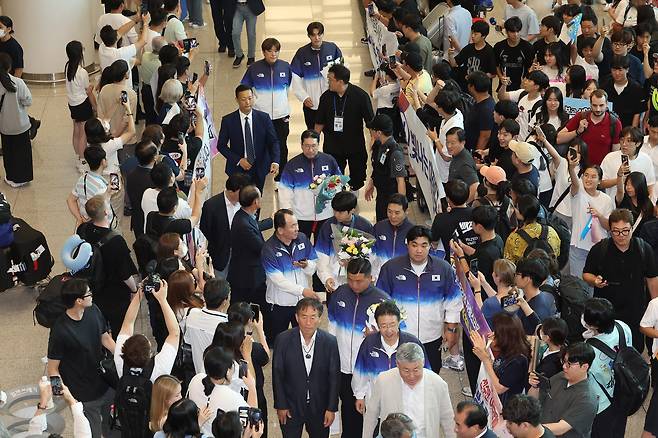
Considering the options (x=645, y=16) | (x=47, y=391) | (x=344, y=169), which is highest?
(x=47, y=391)

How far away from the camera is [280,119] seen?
12281 millimetres

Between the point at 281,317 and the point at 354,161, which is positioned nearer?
the point at 281,317

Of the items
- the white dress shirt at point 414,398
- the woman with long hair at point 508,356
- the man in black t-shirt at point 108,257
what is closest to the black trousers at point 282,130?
the man in black t-shirt at point 108,257

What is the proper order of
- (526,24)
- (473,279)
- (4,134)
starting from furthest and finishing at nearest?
(526,24) → (4,134) → (473,279)

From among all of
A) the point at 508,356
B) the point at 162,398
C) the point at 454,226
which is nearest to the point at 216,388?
the point at 162,398

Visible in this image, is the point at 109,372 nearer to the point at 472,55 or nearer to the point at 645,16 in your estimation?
the point at 472,55

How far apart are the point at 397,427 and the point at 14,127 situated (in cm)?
738

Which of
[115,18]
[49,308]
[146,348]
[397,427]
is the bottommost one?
[115,18]

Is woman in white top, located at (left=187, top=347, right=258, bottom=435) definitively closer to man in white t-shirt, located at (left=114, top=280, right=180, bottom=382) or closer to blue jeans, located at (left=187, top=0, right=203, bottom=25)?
man in white t-shirt, located at (left=114, top=280, right=180, bottom=382)

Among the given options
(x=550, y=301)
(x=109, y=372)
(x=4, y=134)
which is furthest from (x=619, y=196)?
(x=4, y=134)

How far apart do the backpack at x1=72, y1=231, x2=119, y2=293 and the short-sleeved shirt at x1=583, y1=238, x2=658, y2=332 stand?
12.6 ft

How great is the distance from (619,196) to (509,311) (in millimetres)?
2478

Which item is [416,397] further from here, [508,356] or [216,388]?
[216,388]

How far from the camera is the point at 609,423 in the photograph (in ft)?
24.4
